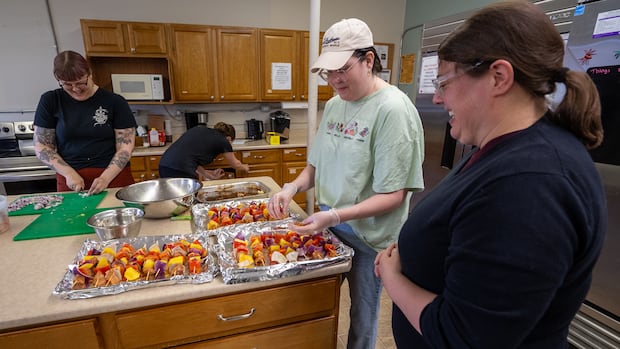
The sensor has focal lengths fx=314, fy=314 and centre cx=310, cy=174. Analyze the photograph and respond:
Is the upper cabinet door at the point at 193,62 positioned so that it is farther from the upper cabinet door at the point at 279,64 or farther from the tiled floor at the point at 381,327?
the tiled floor at the point at 381,327

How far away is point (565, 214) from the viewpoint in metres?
0.48

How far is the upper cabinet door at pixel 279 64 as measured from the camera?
3.43 metres

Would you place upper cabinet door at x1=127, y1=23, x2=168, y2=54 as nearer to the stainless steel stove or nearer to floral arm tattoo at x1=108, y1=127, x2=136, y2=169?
the stainless steel stove

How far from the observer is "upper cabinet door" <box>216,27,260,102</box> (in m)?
3.31

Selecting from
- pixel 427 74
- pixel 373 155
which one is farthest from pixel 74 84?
pixel 427 74

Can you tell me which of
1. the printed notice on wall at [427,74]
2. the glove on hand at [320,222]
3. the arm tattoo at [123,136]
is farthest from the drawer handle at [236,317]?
the printed notice on wall at [427,74]

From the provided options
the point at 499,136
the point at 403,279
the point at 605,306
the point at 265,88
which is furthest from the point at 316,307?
the point at 265,88

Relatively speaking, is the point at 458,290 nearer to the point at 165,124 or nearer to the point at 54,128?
the point at 54,128

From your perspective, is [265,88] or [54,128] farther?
[265,88]

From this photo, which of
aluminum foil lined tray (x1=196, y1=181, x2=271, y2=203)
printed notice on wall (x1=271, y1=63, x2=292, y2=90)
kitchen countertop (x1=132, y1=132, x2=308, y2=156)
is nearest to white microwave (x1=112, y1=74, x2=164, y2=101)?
kitchen countertop (x1=132, y1=132, x2=308, y2=156)

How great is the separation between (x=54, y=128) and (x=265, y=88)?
209 cm

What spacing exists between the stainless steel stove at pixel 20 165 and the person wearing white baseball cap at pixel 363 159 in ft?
8.75

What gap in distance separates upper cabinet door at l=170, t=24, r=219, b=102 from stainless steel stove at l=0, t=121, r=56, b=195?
138 centimetres

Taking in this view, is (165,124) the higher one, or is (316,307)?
(165,124)
